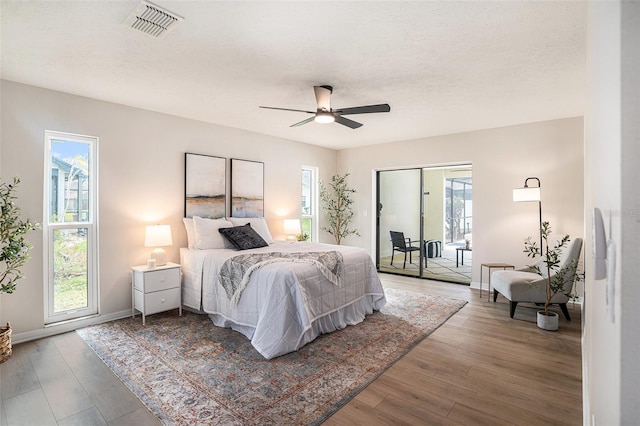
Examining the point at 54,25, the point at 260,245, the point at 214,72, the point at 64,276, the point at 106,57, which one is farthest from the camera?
the point at 260,245

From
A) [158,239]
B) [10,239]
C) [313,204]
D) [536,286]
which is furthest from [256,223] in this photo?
[536,286]

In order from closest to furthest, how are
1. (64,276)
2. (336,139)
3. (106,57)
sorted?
1. (106,57)
2. (64,276)
3. (336,139)

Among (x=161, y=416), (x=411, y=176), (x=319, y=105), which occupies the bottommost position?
(x=161, y=416)

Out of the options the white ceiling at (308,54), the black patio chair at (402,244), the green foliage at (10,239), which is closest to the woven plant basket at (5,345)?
the green foliage at (10,239)

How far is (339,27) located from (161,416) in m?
2.91

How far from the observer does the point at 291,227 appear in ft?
18.9

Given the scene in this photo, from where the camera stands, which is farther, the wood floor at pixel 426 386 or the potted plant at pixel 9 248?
the potted plant at pixel 9 248

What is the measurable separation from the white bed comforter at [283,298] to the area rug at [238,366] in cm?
12

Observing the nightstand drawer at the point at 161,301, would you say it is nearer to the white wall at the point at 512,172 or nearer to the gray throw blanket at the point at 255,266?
the gray throw blanket at the point at 255,266

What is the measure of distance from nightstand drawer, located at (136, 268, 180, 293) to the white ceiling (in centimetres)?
206

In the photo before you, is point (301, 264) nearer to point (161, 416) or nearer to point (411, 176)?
point (161, 416)

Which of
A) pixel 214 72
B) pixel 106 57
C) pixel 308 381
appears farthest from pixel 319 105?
pixel 308 381

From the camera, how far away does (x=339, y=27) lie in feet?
7.69

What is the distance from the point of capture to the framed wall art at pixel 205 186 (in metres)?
4.64
